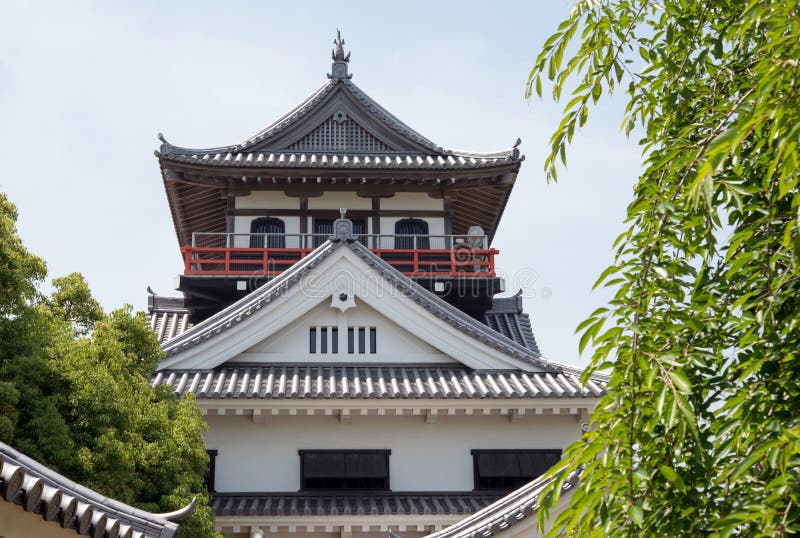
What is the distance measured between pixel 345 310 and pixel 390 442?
2.50 meters

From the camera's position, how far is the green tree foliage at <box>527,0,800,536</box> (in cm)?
318

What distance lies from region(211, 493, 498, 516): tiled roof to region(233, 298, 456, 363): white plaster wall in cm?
237

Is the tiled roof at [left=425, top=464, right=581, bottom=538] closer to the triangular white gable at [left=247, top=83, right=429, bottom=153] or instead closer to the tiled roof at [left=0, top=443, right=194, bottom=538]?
the tiled roof at [left=0, top=443, right=194, bottom=538]

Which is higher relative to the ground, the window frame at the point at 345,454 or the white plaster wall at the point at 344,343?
the white plaster wall at the point at 344,343

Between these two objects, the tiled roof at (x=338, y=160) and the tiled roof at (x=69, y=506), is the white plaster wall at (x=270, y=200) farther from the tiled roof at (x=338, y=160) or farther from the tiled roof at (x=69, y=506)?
the tiled roof at (x=69, y=506)

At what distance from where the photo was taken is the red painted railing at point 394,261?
59.2 feet

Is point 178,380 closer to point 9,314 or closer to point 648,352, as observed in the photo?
point 9,314

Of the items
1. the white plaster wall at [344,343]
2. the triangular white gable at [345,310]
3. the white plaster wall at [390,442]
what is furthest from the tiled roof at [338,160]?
the white plaster wall at [390,442]

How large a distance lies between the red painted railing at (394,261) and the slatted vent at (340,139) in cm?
340

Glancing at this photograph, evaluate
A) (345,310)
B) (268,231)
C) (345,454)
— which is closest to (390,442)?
(345,454)

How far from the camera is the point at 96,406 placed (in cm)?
920

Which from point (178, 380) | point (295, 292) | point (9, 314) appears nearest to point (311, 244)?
point (295, 292)

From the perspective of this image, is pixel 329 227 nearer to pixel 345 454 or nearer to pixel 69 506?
pixel 345 454

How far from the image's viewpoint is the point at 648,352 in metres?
3.54
